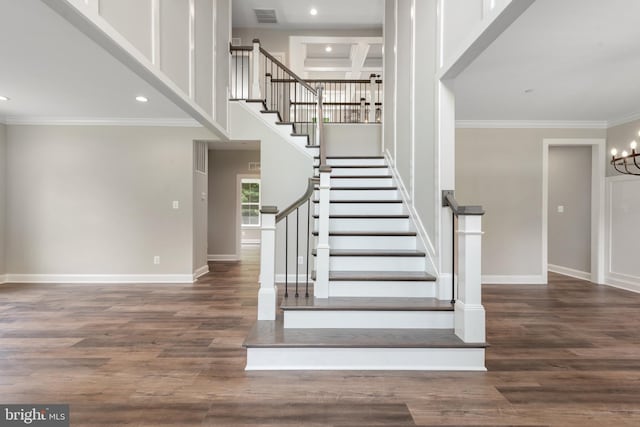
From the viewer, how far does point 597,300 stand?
4.43 meters

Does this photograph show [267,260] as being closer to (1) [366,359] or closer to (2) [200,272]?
(1) [366,359]

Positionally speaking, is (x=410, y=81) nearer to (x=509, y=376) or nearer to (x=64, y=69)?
(x=509, y=376)

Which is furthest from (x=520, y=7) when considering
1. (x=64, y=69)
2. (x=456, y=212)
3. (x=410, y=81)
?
(x=64, y=69)

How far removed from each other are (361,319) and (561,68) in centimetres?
321

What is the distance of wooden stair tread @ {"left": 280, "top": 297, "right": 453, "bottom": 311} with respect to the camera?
276cm

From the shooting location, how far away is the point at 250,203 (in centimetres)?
1249

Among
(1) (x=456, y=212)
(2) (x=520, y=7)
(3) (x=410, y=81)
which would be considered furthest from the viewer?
(3) (x=410, y=81)

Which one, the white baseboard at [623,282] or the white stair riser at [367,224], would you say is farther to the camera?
the white baseboard at [623,282]

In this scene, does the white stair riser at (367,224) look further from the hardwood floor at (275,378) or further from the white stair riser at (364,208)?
the hardwood floor at (275,378)

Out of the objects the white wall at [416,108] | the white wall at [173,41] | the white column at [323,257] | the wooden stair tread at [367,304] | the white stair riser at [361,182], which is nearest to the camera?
the white wall at [173,41]

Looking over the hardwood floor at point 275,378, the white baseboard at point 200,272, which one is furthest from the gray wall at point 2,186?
the white baseboard at point 200,272

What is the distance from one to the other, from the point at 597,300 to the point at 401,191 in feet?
9.46

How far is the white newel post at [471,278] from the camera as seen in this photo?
8.21ft

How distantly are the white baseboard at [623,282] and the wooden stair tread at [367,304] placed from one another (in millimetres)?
4056
